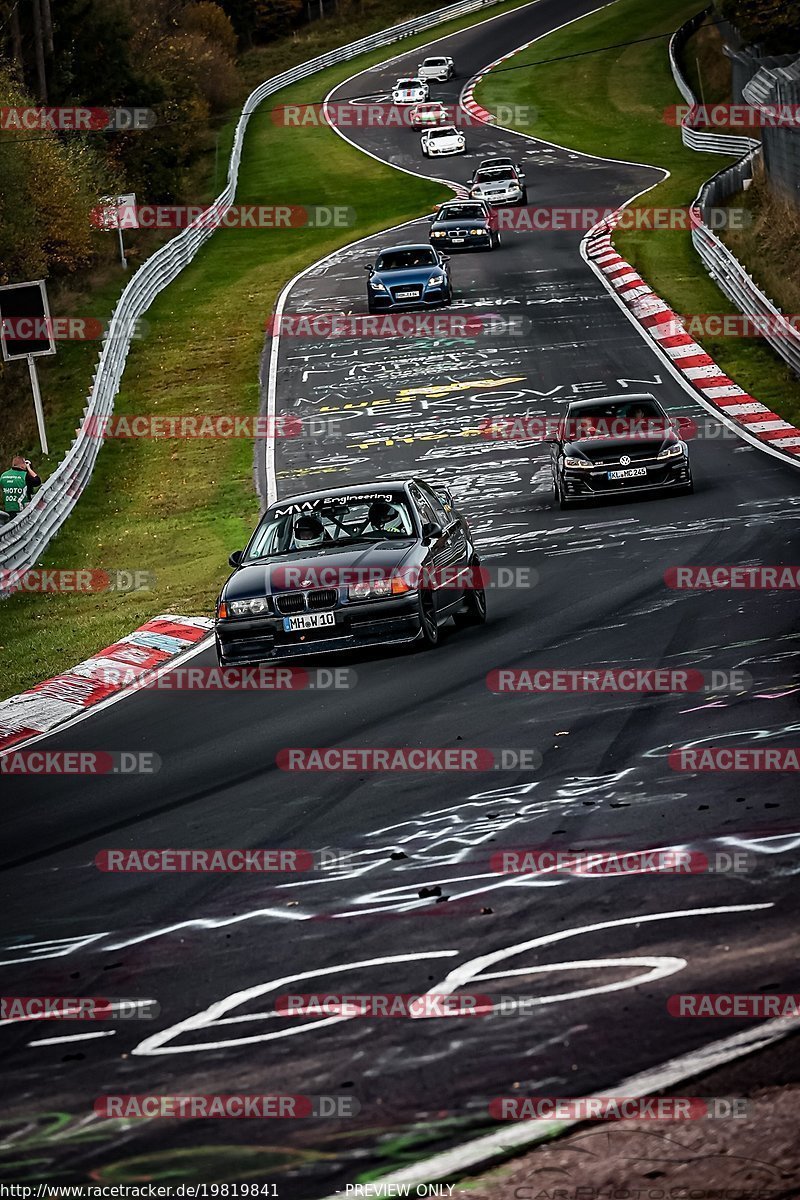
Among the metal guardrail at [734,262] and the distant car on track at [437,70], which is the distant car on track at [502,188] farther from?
the distant car on track at [437,70]

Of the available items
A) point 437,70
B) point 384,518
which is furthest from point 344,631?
point 437,70

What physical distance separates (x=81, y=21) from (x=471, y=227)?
20894 millimetres

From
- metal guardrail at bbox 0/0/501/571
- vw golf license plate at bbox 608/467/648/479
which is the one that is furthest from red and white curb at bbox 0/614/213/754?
vw golf license plate at bbox 608/467/648/479

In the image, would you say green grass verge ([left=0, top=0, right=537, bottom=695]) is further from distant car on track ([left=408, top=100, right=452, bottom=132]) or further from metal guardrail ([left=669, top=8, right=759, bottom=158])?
metal guardrail ([left=669, top=8, right=759, bottom=158])

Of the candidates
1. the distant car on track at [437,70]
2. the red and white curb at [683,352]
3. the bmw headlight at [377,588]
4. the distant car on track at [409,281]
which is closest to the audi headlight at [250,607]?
the bmw headlight at [377,588]

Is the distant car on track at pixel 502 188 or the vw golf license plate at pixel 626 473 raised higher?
the distant car on track at pixel 502 188

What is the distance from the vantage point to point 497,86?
7762 centimetres

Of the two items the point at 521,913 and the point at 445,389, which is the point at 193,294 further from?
the point at 521,913

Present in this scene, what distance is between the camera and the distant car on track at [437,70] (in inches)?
3091

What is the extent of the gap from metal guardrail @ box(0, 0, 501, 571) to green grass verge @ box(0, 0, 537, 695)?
35 centimetres

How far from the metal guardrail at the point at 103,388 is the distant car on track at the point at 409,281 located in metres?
6.08

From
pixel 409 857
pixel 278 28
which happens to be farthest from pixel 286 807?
pixel 278 28

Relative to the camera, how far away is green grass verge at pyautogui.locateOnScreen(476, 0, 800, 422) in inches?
1309

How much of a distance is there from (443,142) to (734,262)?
31.5m
